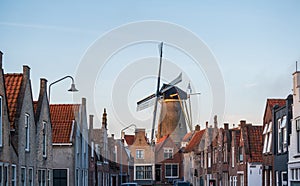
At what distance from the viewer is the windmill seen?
112m

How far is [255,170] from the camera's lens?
58.3 metres

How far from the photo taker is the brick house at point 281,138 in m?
42.5

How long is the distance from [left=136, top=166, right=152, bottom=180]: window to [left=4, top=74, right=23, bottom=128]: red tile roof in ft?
244

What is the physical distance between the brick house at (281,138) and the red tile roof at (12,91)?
17.6 metres

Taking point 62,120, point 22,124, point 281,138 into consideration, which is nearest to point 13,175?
point 22,124

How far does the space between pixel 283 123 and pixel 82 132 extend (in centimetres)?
1842

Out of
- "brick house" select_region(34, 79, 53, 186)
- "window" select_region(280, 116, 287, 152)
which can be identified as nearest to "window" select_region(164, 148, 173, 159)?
"window" select_region(280, 116, 287, 152)

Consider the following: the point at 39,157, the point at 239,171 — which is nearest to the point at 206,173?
the point at 239,171

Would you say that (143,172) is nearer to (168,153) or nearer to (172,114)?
(168,153)

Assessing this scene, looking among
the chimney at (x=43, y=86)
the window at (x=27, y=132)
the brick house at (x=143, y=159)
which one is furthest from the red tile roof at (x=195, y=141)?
the window at (x=27, y=132)

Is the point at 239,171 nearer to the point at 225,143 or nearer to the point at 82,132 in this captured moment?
the point at 225,143

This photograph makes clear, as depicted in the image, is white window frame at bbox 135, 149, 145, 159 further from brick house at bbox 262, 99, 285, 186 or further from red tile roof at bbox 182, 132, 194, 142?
brick house at bbox 262, 99, 285, 186

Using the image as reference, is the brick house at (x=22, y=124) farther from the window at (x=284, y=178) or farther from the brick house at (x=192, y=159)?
the brick house at (x=192, y=159)

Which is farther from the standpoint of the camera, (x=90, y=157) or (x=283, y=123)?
(x=90, y=157)
